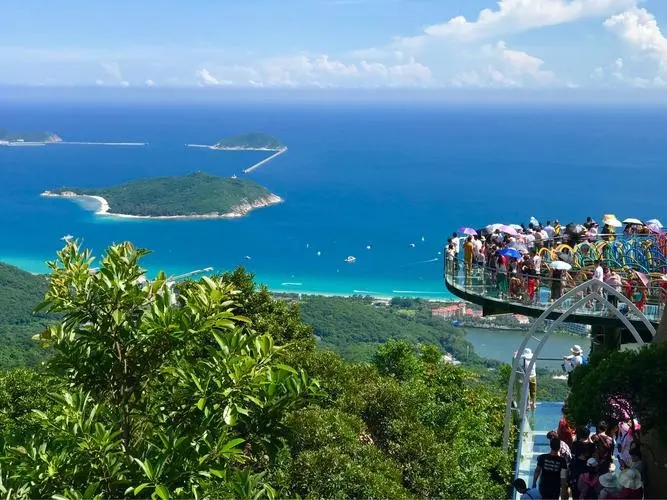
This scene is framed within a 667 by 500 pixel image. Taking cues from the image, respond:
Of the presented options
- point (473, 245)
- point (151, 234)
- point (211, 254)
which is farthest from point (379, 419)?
point (151, 234)

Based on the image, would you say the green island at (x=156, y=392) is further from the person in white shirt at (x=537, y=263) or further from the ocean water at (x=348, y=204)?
the ocean water at (x=348, y=204)

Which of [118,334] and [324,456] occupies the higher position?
[118,334]

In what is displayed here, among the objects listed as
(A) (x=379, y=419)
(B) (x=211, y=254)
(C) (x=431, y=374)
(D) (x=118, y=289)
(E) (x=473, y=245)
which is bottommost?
(B) (x=211, y=254)

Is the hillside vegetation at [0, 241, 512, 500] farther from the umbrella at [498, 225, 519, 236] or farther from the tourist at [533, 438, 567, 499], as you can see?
the umbrella at [498, 225, 519, 236]

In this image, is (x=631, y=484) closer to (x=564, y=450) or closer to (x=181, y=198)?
(x=564, y=450)

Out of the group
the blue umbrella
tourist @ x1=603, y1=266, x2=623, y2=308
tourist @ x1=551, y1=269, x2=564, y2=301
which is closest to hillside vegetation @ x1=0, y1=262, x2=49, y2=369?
the blue umbrella

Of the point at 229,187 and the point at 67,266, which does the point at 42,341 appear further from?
the point at 229,187

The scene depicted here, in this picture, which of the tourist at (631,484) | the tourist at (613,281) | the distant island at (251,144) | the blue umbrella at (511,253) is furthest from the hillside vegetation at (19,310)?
the distant island at (251,144)
